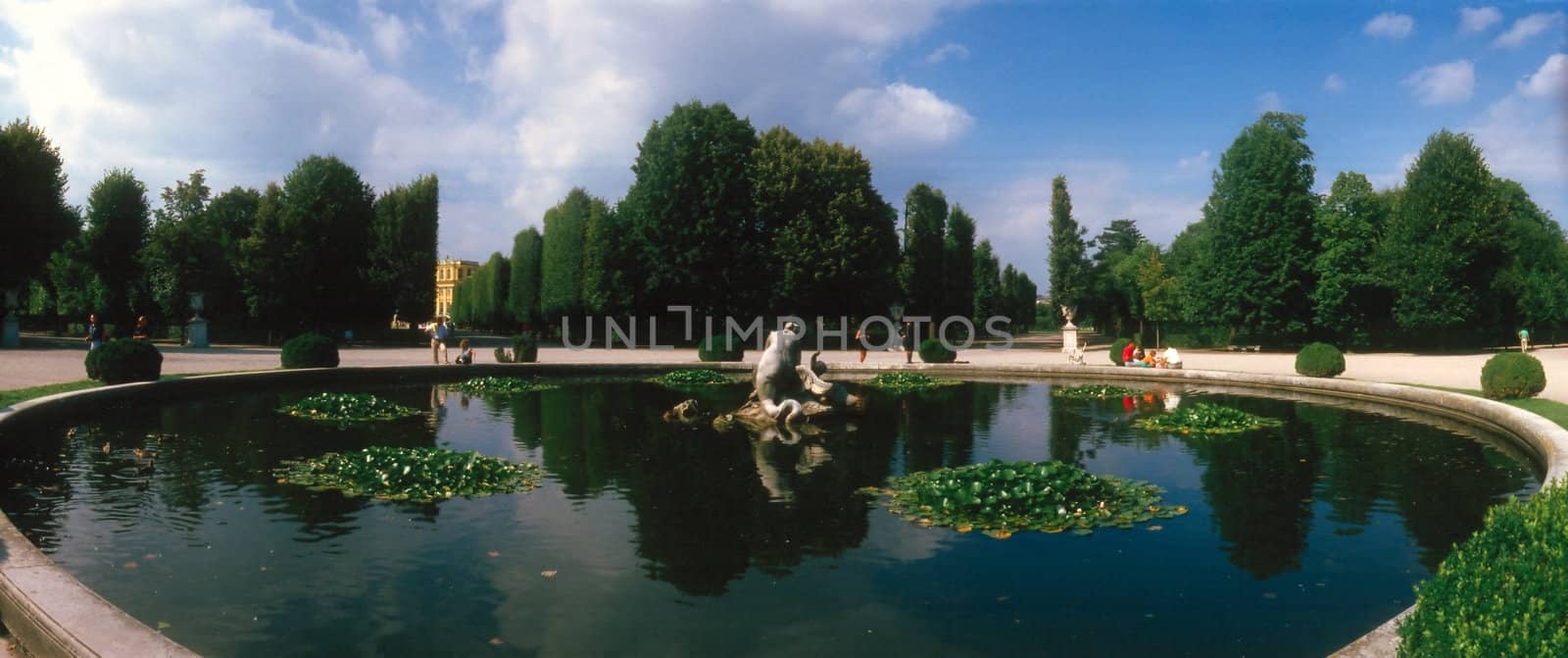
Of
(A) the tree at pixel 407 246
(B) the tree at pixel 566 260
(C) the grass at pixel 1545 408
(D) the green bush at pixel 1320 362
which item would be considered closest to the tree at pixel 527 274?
(B) the tree at pixel 566 260

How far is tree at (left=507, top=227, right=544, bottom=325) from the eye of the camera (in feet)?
251

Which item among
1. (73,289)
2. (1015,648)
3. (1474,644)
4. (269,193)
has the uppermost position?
(269,193)

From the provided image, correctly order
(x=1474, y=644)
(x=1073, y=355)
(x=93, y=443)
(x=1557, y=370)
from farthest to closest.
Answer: (x=1073, y=355)
(x=1557, y=370)
(x=93, y=443)
(x=1474, y=644)

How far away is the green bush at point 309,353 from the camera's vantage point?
85.9 feet

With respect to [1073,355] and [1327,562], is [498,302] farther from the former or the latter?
[1327,562]

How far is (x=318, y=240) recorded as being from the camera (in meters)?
52.3

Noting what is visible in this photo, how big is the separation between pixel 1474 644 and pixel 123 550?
967 centimetres

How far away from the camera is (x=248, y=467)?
1234 centimetres

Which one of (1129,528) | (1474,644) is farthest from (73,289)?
(1474,644)

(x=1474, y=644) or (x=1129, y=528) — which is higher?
(x=1474, y=644)

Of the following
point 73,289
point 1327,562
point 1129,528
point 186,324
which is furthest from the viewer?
point 73,289

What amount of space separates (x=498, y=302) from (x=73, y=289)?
3711 cm

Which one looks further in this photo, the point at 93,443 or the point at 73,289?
the point at 73,289

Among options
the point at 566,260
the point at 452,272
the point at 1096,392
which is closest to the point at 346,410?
the point at 1096,392
